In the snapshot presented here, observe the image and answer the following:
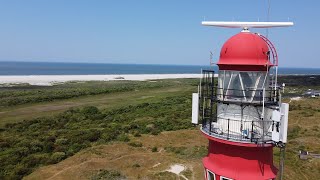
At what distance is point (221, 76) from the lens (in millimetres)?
9625

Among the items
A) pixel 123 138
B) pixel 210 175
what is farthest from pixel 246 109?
pixel 123 138

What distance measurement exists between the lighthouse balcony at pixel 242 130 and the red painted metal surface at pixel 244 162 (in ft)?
0.88

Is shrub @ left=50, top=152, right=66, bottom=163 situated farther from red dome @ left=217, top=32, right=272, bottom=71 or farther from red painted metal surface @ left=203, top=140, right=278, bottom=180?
red dome @ left=217, top=32, right=272, bottom=71

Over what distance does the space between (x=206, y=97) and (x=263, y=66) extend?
202 centimetres

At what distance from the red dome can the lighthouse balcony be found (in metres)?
1.51

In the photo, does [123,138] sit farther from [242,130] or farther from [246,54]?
[246,54]

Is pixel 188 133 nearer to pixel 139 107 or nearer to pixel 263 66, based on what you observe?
pixel 139 107

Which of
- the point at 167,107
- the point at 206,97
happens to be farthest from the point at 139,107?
the point at 206,97

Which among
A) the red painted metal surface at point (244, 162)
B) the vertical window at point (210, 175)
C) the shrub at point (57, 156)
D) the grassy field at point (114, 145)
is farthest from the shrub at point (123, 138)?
the red painted metal surface at point (244, 162)

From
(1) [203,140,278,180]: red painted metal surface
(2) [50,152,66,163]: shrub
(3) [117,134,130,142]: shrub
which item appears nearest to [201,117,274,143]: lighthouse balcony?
(1) [203,140,278,180]: red painted metal surface

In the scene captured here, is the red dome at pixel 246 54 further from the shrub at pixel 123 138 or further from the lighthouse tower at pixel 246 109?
the shrub at pixel 123 138

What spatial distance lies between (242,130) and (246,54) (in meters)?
2.12

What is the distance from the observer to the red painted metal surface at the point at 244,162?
906 cm

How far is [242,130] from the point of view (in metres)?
9.23
